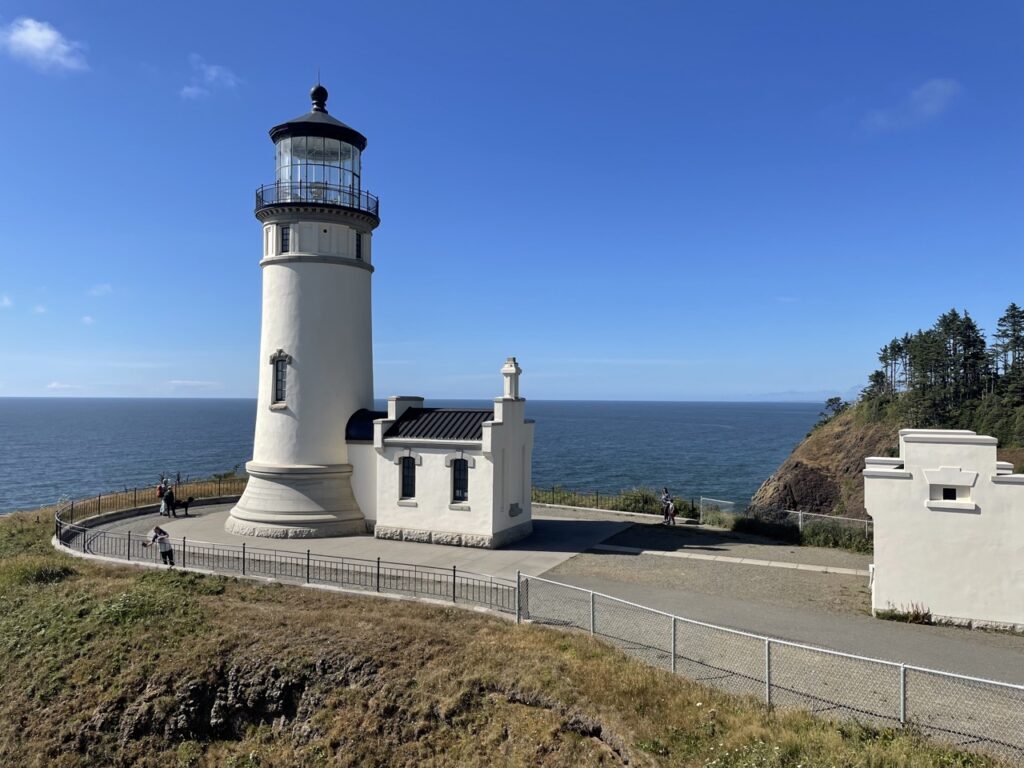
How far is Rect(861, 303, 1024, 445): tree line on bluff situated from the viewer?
139 ft

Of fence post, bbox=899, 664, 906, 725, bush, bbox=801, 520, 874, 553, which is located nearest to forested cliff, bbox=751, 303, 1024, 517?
bush, bbox=801, 520, 874, 553

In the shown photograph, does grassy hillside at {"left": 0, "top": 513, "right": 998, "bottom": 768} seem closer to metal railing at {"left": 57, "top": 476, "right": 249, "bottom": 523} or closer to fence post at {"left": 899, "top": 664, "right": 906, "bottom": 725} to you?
fence post at {"left": 899, "top": 664, "right": 906, "bottom": 725}

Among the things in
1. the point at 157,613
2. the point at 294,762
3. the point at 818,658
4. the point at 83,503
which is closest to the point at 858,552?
the point at 818,658

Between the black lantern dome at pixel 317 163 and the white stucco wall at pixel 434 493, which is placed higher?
the black lantern dome at pixel 317 163

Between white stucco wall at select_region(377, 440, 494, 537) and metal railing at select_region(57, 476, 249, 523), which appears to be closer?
white stucco wall at select_region(377, 440, 494, 537)

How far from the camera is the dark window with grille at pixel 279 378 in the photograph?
912 inches

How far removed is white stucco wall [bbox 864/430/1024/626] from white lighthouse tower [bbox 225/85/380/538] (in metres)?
16.3

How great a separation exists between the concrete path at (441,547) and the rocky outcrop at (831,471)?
1727 centimetres

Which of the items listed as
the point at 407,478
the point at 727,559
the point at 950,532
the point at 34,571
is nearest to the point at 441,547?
the point at 407,478

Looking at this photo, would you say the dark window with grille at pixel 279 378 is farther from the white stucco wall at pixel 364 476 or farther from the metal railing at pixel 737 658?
the metal railing at pixel 737 658

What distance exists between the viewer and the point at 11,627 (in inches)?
579

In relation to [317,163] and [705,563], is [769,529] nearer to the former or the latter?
[705,563]

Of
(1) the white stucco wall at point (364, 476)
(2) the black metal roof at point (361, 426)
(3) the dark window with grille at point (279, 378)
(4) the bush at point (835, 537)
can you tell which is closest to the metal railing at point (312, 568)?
(1) the white stucco wall at point (364, 476)

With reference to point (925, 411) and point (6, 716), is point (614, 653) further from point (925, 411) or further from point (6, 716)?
point (925, 411)
